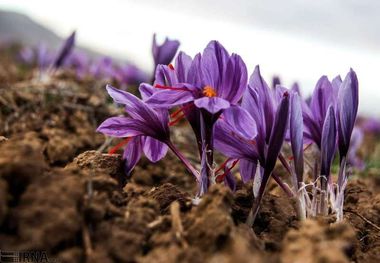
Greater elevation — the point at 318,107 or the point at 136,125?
the point at 318,107

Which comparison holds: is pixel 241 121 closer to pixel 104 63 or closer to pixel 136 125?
pixel 136 125

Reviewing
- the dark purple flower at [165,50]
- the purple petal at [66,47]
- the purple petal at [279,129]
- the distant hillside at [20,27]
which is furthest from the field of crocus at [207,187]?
the distant hillside at [20,27]

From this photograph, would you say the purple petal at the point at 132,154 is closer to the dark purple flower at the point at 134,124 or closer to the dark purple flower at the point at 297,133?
the dark purple flower at the point at 134,124

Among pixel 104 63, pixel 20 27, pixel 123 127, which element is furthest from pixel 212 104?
pixel 20 27

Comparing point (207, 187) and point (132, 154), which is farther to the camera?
point (132, 154)

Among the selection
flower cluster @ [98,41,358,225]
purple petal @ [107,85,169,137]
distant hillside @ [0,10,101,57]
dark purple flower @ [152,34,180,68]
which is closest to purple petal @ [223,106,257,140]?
flower cluster @ [98,41,358,225]
